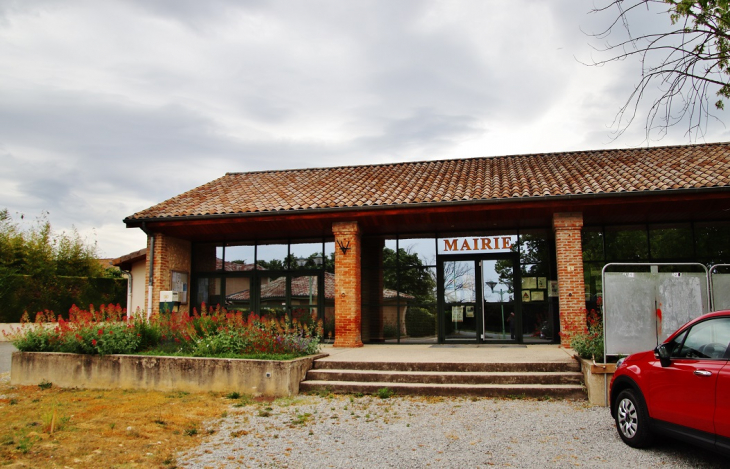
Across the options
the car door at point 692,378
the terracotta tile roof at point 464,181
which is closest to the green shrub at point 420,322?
the terracotta tile roof at point 464,181

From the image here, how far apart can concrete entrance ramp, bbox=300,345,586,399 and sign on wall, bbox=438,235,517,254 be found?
4.31 metres

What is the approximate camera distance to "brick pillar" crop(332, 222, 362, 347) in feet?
44.6

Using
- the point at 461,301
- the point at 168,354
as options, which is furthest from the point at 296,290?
the point at 168,354

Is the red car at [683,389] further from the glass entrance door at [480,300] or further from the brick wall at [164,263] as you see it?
the brick wall at [164,263]

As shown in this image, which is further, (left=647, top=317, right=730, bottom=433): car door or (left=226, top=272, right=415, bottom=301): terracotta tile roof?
(left=226, top=272, right=415, bottom=301): terracotta tile roof

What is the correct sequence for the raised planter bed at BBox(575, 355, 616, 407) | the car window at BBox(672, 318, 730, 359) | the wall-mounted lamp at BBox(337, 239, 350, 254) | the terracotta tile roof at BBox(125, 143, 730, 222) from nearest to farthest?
1. the car window at BBox(672, 318, 730, 359)
2. the raised planter bed at BBox(575, 355, 616, 407)
3. the terracotta tile roof at BBox(125, 143, 730, 222)
4. the wall-mounted lamp at BBox(337, 239, 350, 254)

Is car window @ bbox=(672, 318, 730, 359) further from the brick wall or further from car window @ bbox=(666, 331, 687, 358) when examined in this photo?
the brick wall

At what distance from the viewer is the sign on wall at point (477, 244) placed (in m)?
14.5

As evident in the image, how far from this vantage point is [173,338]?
37.5 ft

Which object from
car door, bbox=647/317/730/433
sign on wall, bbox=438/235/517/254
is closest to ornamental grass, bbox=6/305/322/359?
sign on wall, bbox=438/235/517/254

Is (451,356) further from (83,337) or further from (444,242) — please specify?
(83,337)

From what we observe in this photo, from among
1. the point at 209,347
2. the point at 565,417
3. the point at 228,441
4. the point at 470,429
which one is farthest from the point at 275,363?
the point at 565,417

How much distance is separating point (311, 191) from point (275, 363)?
7.27 metres

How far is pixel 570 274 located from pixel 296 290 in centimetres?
755
